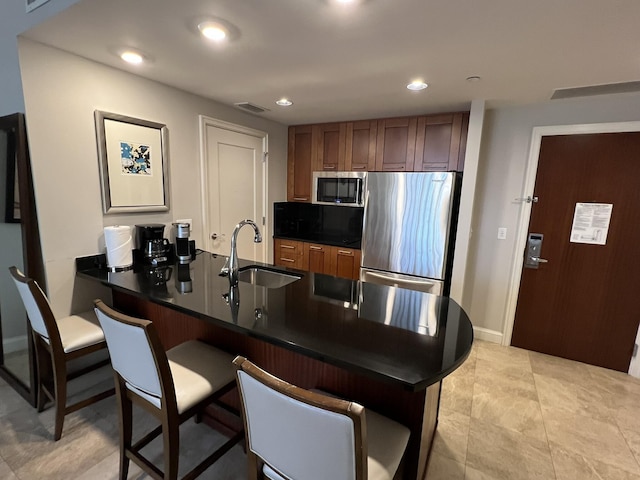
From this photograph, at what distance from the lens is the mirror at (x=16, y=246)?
1824mm

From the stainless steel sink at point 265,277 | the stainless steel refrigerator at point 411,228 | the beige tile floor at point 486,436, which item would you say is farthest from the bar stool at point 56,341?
the stainless steel refrigerator at point 411,228

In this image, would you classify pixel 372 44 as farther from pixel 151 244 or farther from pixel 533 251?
pixel 533 251

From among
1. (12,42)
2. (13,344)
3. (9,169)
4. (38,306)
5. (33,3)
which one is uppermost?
(33,3)

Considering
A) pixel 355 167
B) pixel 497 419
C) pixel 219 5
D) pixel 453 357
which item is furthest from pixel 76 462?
pixel 355 167

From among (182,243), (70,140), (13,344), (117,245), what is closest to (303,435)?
(117,245)

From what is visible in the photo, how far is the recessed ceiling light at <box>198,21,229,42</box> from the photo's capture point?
1486mm

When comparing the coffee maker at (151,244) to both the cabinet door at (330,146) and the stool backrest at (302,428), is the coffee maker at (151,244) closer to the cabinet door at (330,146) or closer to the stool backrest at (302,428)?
the stool backrest at (302,428)

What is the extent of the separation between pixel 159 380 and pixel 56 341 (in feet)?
3.09

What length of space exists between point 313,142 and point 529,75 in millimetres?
2235

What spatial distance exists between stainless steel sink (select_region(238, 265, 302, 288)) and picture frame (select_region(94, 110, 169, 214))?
3.00 feet

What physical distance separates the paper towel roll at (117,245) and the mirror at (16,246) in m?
0.36

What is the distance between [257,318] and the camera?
1.37 meters

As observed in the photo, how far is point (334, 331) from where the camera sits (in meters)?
1.26

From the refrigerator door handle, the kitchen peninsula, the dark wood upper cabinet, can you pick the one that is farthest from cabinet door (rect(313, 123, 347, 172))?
the kitchen peninsula
